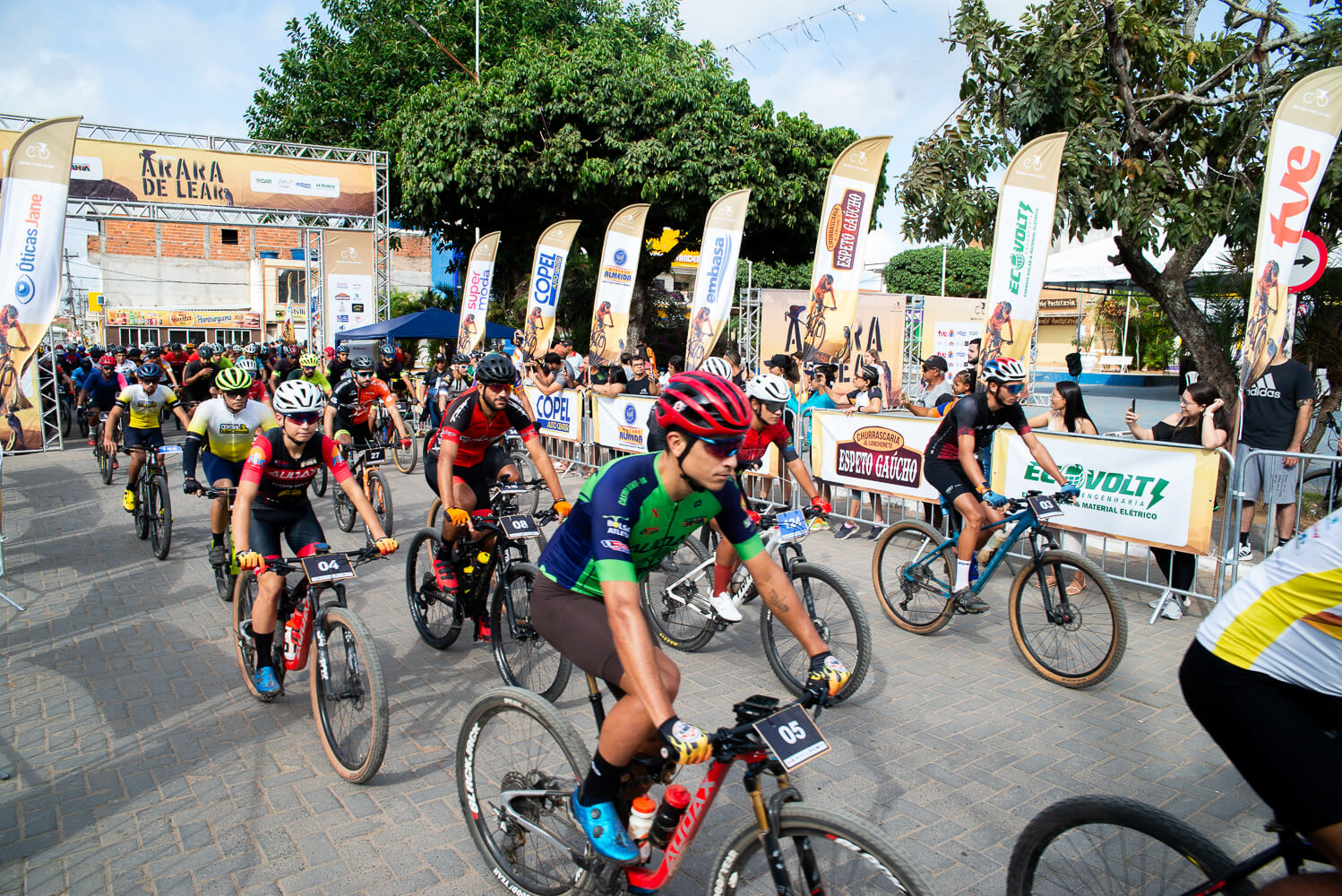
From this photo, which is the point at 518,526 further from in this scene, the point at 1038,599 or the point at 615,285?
the point at 615,285

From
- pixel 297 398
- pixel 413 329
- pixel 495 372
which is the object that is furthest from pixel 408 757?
pixel 413 329

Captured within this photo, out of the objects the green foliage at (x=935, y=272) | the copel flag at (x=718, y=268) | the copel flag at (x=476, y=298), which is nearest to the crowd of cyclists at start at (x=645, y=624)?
the copel flag at (x=718, y=268)

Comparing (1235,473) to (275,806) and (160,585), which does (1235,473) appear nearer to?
(275,806)

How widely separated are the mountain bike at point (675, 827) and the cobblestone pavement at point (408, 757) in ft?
1.18

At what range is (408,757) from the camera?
4.54 m

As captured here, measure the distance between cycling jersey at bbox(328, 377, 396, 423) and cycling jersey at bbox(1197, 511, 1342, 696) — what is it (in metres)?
10.5

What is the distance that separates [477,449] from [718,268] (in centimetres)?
779

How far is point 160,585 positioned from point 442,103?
20.3 metres

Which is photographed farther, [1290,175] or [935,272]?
[935,272]

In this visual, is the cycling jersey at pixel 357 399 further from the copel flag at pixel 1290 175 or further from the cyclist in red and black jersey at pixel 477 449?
the copel flag at pixel 1290 175

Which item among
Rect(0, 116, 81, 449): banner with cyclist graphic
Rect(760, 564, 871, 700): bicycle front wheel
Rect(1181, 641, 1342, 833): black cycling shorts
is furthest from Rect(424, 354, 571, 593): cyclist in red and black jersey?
Rect(0, 116, 81, 449): banner with cyclist graphic

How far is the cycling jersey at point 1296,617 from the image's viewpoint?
217cm

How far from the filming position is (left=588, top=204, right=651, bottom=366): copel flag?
15.2m

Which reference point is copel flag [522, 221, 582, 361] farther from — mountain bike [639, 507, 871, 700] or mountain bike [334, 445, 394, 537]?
mountain bike [639, 507, 871, 700]
